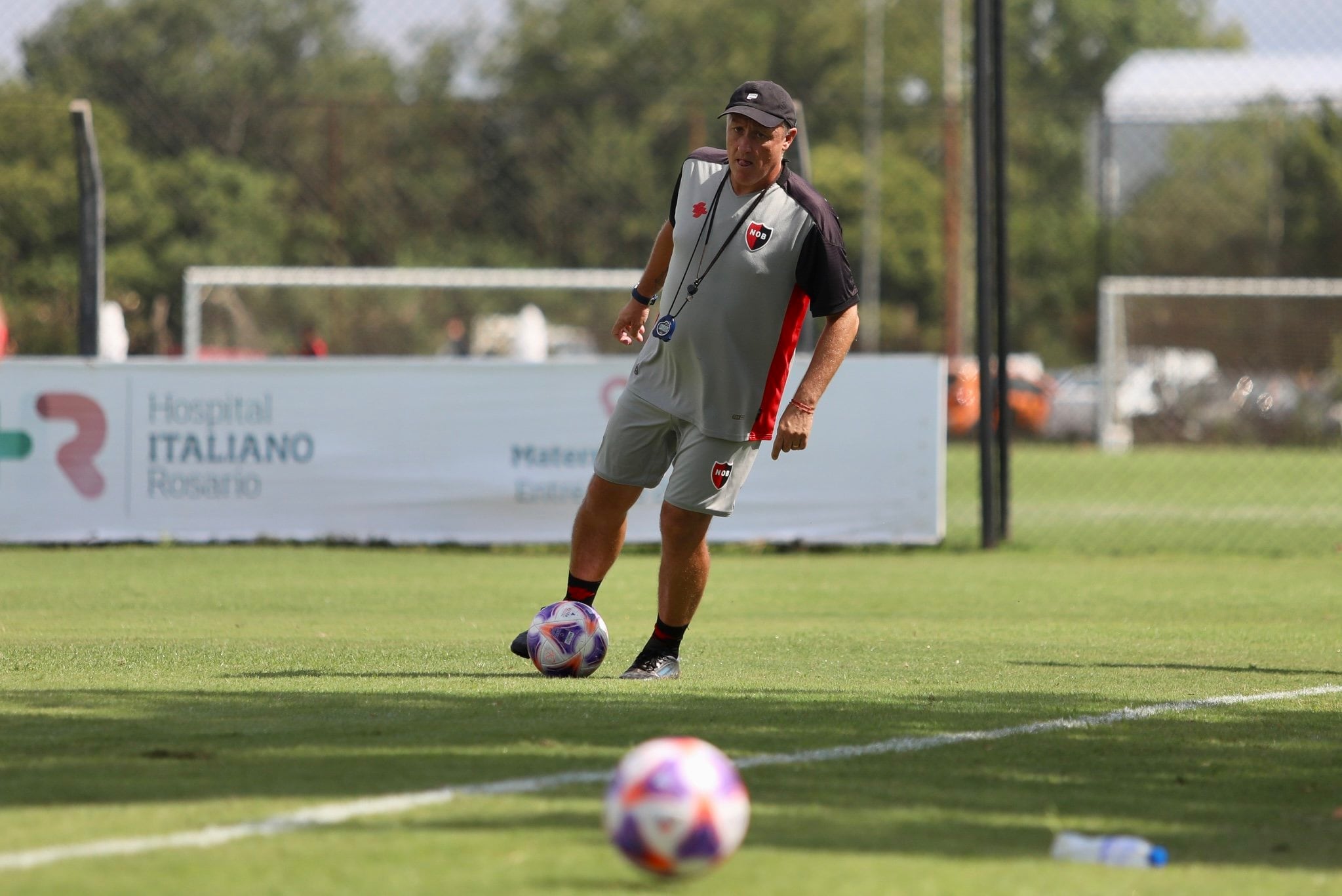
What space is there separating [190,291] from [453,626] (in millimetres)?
13275

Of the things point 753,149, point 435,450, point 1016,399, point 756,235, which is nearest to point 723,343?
point 756,235

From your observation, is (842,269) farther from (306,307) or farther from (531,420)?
(306,307)

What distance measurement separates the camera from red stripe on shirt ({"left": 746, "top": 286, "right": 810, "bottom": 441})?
6840 millimetres

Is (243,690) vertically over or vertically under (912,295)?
under

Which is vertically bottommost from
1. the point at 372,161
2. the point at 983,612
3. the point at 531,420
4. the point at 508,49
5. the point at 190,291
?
the point at 983,612

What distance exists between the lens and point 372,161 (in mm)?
35625

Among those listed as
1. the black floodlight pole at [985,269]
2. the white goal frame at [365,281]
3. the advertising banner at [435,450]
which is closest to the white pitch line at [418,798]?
the advertising banner at [435,450]

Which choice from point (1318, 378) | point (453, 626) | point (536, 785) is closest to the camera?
point (536, 785)

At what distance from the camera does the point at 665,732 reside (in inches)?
214

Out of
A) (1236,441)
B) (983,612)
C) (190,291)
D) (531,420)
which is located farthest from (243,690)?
(1236,441)

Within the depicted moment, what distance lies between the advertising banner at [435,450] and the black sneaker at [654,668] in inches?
254

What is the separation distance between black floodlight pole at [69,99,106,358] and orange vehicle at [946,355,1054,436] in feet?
46.2

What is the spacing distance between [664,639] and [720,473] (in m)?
0.64

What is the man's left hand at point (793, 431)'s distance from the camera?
659 cm
